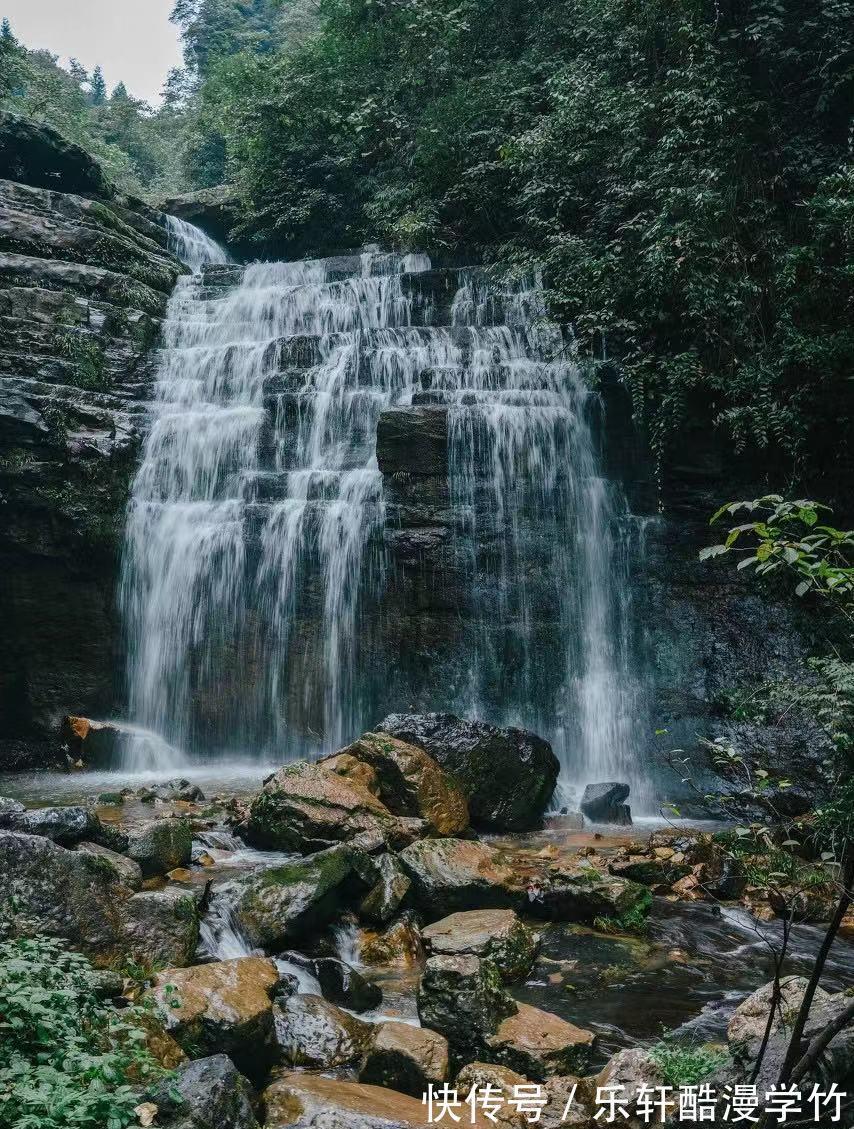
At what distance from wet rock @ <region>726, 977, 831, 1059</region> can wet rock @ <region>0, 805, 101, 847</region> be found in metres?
4.18

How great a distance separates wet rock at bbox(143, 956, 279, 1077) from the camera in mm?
3836

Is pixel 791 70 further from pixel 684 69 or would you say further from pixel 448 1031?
pixel 448 1031

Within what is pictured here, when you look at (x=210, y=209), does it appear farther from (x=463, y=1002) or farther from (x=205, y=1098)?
(x=205, y=1098)

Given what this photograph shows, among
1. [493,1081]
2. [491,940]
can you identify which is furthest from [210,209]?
[493,1081]

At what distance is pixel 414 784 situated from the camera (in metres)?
7.61

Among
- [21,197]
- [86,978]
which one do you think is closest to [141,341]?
[21,197]

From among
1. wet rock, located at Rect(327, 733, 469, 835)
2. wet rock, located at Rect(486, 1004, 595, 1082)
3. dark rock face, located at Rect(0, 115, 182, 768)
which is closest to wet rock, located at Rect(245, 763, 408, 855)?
wet rock, located at Rect(327, 733, 469, 835)

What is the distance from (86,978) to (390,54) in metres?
21.0

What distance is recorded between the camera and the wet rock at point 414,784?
756 cm

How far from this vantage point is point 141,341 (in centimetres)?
1503

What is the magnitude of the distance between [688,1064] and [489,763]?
495 centimetres

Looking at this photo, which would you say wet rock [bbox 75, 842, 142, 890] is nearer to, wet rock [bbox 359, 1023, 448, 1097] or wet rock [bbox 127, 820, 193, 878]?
wet rock [bbox 127, 820, 193, 878]

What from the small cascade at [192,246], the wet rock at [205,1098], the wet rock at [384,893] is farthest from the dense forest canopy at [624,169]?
the wet rock at [205,1098]

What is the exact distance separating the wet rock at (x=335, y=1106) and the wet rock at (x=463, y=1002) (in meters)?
0.46
